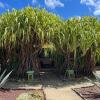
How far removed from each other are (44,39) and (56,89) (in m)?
2.32

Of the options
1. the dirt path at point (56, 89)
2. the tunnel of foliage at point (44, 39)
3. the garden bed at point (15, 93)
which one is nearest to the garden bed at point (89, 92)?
the dirt path at point (56, 89)

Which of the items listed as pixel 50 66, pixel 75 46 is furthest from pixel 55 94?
pixel 50 66

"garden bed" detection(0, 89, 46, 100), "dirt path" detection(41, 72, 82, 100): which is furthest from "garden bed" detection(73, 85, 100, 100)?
"garden bed" detection(0, 89, 46, 100)

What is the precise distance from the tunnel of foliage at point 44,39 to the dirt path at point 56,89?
31.6 inches

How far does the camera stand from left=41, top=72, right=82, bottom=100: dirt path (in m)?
10.2

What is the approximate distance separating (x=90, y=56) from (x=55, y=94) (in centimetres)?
372

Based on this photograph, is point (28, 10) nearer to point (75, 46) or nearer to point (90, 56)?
point (75, 46)

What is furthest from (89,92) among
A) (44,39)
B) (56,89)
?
(44,39)

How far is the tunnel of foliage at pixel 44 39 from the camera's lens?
40.7 feet

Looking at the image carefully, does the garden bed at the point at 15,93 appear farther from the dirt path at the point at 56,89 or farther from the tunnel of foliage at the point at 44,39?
the tunnel of foliage at the point at 44,39

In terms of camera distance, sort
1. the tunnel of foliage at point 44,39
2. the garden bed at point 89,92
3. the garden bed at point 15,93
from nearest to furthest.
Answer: the garden bed at point 15,93, the garden bed at point 89,92, the tunnel of foliage at point 44,39

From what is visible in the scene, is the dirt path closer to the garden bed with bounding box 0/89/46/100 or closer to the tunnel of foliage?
the garden bed with bounding box 0/89/46/100

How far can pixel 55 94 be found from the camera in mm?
10703

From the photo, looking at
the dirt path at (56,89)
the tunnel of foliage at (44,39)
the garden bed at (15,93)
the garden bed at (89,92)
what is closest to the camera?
the garden bed at (15,93)
